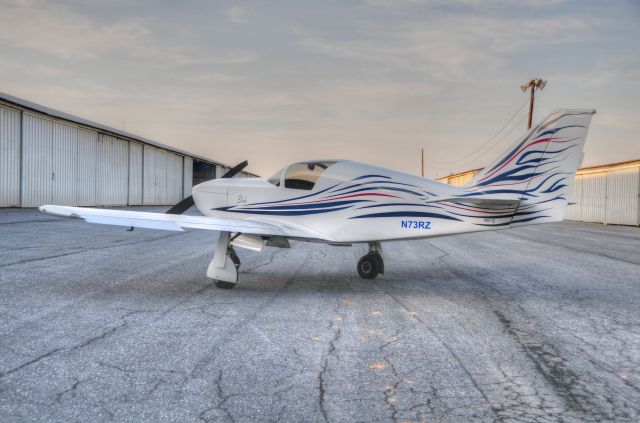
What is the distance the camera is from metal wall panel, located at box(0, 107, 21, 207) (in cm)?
2670

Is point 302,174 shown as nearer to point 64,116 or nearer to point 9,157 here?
point 9,157

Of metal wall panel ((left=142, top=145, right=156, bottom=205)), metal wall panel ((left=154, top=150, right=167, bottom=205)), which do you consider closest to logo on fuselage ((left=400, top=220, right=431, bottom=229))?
metal wall panel ((left=142, top=145, right=156, bottom=205))

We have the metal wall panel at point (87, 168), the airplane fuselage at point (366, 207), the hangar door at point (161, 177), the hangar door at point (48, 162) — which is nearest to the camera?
the airplane fuselage at point (366, 207)

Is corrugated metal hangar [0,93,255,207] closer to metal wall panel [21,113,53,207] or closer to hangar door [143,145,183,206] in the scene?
metal wall panel [21,113,53,207]

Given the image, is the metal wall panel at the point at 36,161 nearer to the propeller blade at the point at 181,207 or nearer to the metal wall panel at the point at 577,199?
the propeller blade at the point at 181,207

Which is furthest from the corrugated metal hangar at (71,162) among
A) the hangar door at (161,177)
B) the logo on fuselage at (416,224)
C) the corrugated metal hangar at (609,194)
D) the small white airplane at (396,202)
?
the corrugated metal hangar at (609,194)

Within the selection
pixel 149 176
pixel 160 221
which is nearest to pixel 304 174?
pixel 160 221

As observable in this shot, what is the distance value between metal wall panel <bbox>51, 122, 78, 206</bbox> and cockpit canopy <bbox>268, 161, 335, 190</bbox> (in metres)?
27.8

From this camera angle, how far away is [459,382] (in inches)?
152

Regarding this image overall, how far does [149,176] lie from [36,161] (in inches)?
693

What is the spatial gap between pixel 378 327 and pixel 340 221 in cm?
326

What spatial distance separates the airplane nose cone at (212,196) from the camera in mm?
9344

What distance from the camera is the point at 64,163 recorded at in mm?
32531

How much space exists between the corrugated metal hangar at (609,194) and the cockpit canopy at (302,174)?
2886 cm
